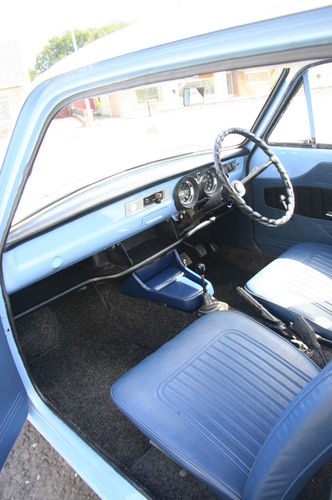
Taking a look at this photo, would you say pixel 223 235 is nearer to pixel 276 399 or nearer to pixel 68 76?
pixel 276 399

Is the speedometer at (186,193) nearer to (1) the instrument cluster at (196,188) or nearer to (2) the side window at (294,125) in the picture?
(1) the instrument cluster at (196,188)

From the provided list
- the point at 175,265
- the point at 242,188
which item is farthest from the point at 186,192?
the point at 175,265

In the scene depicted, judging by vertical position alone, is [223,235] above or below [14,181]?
below

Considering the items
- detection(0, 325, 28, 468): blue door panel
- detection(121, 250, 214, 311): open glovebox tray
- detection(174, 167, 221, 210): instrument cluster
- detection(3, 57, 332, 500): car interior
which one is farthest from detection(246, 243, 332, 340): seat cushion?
detection(0, 325, 28, 468): blue door panel

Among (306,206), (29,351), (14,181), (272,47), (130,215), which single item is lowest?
(29,351)

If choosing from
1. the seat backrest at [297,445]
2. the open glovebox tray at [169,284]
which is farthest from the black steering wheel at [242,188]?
the seat backrest at [297,445]

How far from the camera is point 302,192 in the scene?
2.44 m

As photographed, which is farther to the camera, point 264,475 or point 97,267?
point 97,267

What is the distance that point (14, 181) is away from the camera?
114 centimetres

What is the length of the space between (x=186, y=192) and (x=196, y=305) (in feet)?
2.31

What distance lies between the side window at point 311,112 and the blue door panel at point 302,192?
9cm

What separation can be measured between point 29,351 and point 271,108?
2.16m

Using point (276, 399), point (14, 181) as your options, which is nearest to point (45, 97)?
point (14, 181)

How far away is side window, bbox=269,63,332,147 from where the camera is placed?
225 centimetres
